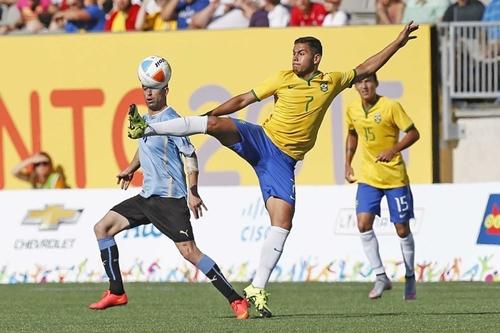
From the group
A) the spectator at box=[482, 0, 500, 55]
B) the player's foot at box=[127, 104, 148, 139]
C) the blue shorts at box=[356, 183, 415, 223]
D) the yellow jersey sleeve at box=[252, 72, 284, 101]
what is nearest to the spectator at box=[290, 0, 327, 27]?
the spectator at box=[482, 0, 500, 55]

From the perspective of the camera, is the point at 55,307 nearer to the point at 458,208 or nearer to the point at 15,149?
the point at 458,208

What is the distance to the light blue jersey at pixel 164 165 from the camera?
12203 millimetres

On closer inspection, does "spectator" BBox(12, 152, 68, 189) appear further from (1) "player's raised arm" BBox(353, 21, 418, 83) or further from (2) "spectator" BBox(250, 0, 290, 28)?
(1) "player's raised arm" BBox(353, 21, 418, 83)

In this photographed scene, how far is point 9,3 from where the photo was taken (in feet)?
77.5

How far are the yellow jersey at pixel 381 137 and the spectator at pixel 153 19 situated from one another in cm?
696

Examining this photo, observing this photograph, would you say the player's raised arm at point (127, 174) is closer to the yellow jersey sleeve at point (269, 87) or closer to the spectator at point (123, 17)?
the yellow jersey sleeve at point (269, 87)

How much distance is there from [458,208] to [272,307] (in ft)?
17.5

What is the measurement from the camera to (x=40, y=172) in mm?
21812

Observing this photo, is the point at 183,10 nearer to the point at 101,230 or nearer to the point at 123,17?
the point at 123,17

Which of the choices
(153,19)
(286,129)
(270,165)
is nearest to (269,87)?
(286,129)

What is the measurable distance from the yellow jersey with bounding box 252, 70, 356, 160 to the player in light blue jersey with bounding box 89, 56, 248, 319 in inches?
31.6

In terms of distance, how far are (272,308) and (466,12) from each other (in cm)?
859

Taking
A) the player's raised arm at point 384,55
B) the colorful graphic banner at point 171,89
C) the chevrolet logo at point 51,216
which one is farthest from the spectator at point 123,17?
the player's raised arm at point 384,55

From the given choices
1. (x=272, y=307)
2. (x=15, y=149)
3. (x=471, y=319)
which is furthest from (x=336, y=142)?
(x=471, y=319)
